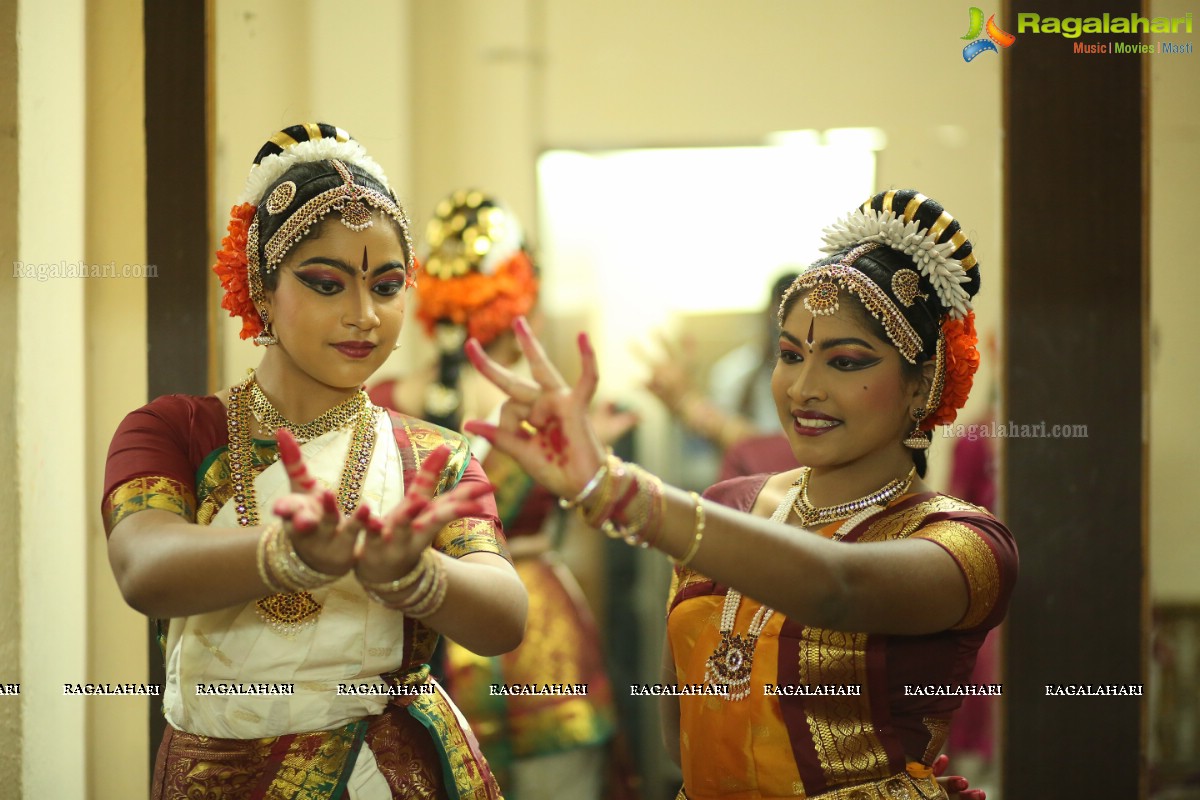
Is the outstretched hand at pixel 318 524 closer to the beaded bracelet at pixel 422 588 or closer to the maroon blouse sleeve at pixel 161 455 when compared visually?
the beaded bracelet at pixel 422 588

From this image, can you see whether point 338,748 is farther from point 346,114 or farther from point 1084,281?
point 1084,281

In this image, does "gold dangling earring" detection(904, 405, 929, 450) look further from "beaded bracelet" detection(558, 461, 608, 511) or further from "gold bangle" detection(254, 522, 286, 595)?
"gold bangle" detection(254, 522, 286, 595)

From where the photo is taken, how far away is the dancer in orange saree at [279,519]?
70.2 inches

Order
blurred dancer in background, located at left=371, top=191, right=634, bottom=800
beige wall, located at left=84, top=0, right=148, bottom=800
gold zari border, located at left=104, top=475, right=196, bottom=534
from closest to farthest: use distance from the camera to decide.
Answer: gold zari border, located at left=104, top=475, right=196, bottom=534, beige wall, located at left=84, top=0, right=148, bottom=800, blurred dancer in background, located at left=371, top=191, right=634, bottom=800

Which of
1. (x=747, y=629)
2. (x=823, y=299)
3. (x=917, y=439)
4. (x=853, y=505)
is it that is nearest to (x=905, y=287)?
(x=823, y=299)

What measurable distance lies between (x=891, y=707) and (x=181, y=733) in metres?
1.21

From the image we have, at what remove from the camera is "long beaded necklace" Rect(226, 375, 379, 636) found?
184 cm

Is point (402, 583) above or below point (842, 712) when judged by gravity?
above

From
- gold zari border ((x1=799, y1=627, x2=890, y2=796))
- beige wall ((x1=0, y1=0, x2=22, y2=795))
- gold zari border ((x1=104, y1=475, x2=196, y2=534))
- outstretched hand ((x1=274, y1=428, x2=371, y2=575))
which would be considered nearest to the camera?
outstretched hand ((x1=274, y1=428, x2=371, y2=575))

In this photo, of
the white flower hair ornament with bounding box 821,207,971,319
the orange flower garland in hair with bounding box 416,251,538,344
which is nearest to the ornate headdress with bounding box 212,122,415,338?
the white flower hair ornament with bounding box 821,207,971,319

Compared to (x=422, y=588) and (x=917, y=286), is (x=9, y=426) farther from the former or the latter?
(x=917, y=286)

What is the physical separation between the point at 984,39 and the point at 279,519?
2.19 meters

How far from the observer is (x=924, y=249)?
2.03m

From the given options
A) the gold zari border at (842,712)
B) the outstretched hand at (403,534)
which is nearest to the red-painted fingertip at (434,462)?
the outstretched hand at (403,534)
